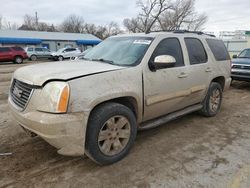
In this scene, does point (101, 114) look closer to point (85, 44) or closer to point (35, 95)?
point (35, 95)

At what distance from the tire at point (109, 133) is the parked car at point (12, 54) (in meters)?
21.9

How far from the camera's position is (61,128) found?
8.13ft

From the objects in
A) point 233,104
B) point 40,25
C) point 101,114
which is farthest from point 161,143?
point 40,25

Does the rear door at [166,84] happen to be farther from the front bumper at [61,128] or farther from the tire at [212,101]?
Answer: the front bumper at [61,128]

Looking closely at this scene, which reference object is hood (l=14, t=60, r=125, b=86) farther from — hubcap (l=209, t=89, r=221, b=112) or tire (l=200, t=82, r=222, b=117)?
hubcap (l=209, t=89, r=221, b=112)

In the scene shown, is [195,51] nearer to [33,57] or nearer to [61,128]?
[61,128]

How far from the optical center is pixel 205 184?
2.68 meters

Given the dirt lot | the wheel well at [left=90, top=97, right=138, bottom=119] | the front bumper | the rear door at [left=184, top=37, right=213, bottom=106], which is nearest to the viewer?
the front bumper

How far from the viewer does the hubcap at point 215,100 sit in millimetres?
5032

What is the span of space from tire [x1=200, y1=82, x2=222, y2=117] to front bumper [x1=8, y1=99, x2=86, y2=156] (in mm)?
3275

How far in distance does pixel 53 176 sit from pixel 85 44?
4193 cm

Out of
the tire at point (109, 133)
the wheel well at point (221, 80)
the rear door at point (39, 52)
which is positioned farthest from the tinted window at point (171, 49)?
the rear door at point (39, 52)

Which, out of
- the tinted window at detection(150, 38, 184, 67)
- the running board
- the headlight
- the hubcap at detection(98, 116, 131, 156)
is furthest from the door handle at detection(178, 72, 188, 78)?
the headlight

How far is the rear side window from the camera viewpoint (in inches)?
193
